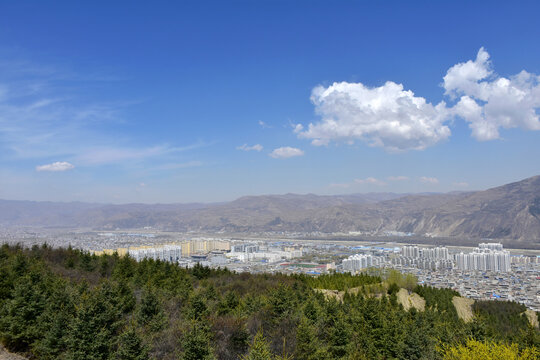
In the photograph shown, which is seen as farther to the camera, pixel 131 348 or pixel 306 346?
pixel 306 346

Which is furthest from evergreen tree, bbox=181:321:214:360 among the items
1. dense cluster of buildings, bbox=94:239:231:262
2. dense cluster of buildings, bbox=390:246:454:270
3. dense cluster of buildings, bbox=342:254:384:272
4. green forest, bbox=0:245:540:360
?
dense cluster of buildings, bbox=390:246:454:270

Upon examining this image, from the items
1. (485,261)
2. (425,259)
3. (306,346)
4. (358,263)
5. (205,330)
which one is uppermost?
(205,330)

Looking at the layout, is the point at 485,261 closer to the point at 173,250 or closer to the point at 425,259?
the point at 425,259

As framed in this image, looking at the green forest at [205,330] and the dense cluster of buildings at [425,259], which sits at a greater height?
the green forest at [205,330]

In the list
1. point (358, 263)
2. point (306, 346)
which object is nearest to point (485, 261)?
point (358, 263)

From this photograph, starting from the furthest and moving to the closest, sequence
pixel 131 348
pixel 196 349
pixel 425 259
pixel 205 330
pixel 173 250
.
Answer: pixel 173 250 → pixel 425 259 → pixel 205 330 → pixel 131 348 → pixel 196 349

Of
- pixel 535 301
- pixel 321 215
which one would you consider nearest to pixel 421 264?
pixel 535 301

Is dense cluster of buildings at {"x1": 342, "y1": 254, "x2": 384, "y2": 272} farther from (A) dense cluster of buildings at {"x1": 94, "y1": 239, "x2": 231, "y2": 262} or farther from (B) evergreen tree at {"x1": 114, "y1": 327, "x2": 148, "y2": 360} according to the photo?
(B) evergreen tree at {"x1": 114, "y1": 327, "x2": 148, "y2": 360}

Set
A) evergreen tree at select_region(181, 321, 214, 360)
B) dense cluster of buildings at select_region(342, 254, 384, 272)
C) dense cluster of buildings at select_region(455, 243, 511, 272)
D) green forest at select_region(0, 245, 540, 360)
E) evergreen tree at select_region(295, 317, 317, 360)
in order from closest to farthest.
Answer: evergreen tree at select_region(181, 321, 214, 360), green forest at select_region(0, 245, 540, 360), evergreen tree at select_region(295, 317, 317, 360), dense cluster of buildings at select_region(342, 254, 384, 272), dense cluster of buildings at select_region(455, 243, 511, 272)

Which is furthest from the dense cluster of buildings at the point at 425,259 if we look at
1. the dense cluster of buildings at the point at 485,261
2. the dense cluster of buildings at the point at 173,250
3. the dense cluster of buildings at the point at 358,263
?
the dense cluster of buildings at the point at 173,250

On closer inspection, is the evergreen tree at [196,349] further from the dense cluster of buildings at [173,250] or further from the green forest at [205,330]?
the dense cluster of buildings at [173,250]

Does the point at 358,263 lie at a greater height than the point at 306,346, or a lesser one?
lesser
